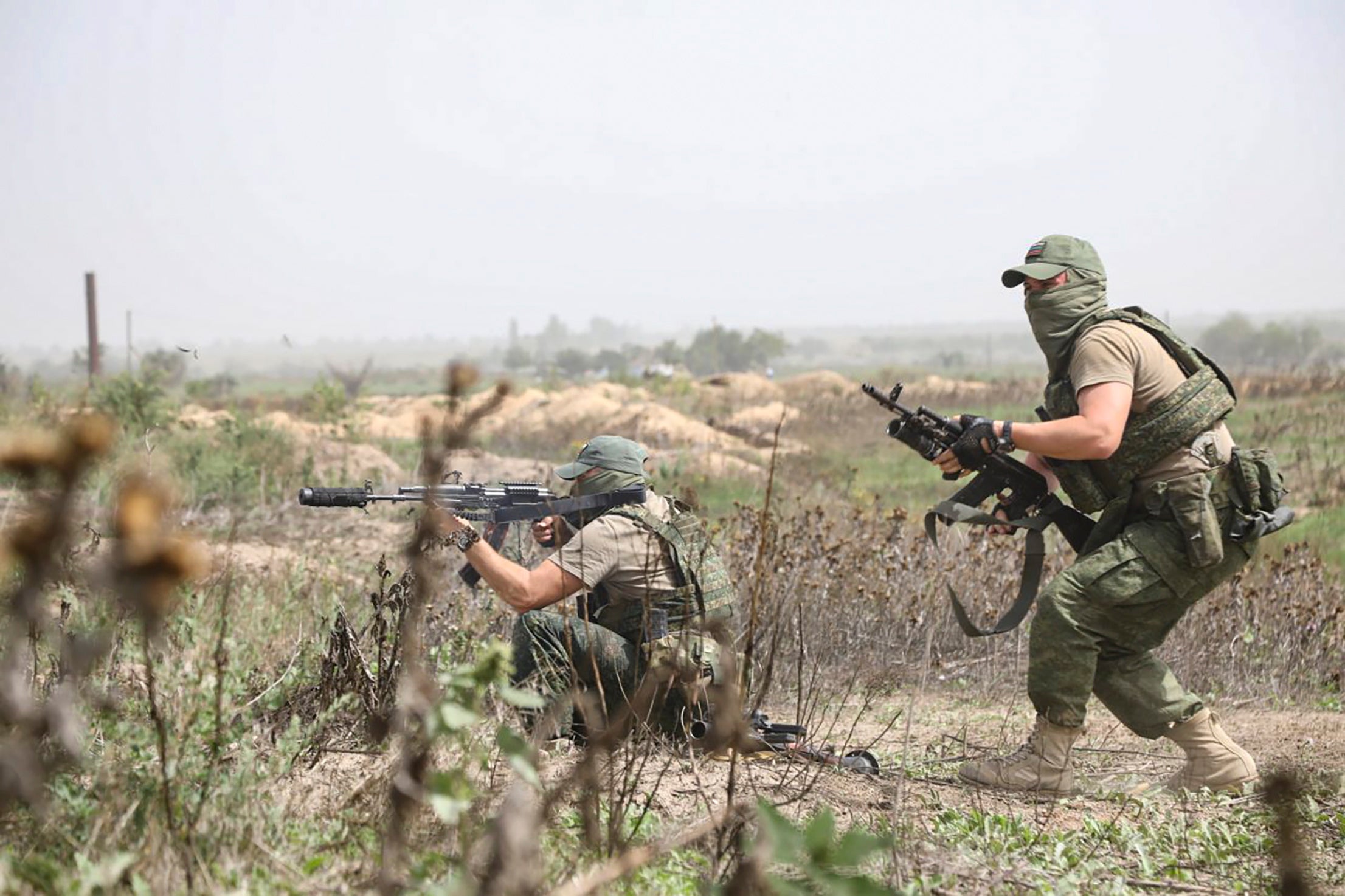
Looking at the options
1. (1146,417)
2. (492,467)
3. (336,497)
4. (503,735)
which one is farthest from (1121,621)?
(492,467)

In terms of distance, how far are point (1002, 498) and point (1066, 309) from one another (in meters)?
0.73

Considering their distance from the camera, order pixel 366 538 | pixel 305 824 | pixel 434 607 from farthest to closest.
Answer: pixel 366 538 < pixel 434 607 < pixel 305 824

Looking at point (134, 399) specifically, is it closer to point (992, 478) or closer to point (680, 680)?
point (680, 680)

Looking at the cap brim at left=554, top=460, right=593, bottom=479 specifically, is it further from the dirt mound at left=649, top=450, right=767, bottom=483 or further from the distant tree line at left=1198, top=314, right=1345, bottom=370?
the distant tree line at left=1198, top=314, right=1345, bottom=370

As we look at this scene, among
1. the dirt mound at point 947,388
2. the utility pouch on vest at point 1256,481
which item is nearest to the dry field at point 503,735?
the utility pouch on vest at point 1256,481

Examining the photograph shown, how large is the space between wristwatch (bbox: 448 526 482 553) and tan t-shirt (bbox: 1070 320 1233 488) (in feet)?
6.39

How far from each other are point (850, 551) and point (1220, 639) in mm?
1868

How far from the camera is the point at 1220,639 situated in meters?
6.11

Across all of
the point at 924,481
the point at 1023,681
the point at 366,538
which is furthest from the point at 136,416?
the point at 1023,681

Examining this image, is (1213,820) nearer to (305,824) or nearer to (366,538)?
(305,824)

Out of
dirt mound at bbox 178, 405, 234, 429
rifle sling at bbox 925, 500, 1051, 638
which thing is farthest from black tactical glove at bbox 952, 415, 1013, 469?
dirt mound at bbox 178, 405, 234, 429

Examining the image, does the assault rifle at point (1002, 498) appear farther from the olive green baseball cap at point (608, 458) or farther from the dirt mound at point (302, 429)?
the dirt mound at point (302, 429)

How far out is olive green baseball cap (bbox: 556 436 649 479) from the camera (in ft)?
13.8

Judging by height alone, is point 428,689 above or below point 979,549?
above
